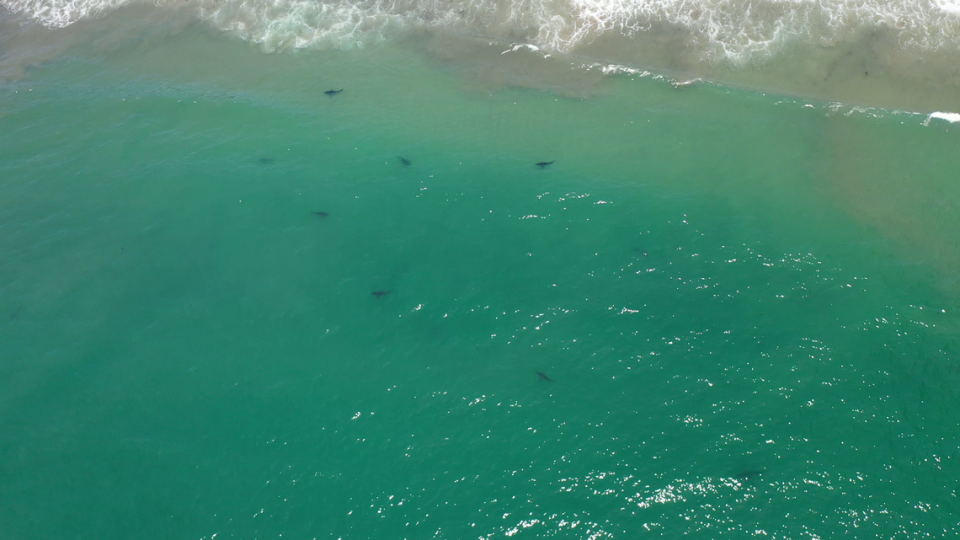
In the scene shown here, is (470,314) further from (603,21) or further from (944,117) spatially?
(944,117)

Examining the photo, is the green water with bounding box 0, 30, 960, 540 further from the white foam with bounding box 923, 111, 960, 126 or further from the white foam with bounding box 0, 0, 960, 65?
the white foam with bounding box 0, 0, 960, 65

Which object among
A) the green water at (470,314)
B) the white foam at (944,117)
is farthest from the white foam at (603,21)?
the white foam at (944,117)

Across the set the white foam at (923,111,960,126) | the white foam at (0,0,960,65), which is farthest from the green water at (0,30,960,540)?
the white foam at (0,0,960,65)

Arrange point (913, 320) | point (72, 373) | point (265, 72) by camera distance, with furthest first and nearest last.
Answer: point (265, 72), point (72, 373), point (913, 320)

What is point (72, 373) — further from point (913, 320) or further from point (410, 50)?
point (913, 320)

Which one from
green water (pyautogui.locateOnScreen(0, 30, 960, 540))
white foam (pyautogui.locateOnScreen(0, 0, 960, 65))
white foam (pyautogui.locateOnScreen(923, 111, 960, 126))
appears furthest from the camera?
white foam (pyautogui.locateOnScreen(0, 0, 960, 65))

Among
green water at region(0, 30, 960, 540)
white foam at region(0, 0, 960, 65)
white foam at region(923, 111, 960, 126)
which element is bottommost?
green water at region(0, 30, 960, 540)

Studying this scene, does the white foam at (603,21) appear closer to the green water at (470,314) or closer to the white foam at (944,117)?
the green water at (470,314)

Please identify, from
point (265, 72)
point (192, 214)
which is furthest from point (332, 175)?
point (265, 72)

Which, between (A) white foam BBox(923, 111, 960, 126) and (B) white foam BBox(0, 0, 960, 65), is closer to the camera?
(A) white foam BBox(923, 111, 960, 126)

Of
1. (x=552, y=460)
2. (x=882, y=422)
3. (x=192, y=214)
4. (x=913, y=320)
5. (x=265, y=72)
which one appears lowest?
(x=552, y=460)
